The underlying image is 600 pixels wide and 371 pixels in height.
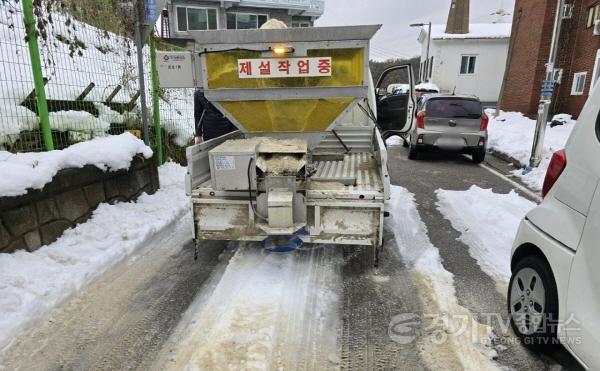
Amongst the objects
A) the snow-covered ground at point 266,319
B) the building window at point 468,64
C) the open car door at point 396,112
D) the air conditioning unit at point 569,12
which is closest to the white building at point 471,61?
the building window at point 468,64

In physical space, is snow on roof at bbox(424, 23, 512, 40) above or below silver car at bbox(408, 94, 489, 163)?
above

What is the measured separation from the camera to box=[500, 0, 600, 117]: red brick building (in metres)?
16.0

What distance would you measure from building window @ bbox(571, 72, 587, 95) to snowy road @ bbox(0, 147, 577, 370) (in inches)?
628

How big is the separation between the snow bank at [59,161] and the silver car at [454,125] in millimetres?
7196

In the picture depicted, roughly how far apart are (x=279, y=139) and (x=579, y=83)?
1762 cm

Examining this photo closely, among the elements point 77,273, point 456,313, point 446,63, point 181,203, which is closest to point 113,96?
point 181,203

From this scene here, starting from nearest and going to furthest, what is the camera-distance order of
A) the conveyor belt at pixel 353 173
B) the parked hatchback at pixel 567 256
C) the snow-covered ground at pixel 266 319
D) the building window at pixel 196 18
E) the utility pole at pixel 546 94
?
the parked hatchback at pixel 567 256 → the snow-covered ground at pixel 266 319 → the conveyor belt at pixel 353 173 → the utility pole at pixel 546 94 → the building window at pixel 196 18

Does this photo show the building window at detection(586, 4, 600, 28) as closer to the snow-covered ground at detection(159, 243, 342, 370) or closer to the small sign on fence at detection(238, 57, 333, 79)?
the small sign on fence at detection(238, 57, 333, 79)

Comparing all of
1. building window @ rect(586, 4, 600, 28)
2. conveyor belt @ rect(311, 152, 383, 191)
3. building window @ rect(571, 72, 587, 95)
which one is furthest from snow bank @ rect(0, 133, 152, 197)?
building window @ rect(586, 4, 600, 28)

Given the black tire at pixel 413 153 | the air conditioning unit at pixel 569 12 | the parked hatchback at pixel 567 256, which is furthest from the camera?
the air conditioning unit at pixel 569 12

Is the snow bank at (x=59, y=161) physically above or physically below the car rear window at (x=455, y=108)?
below

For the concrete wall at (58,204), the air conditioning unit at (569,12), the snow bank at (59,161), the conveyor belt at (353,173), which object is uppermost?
the air conditioning unit at (569,12)

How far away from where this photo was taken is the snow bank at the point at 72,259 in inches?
118

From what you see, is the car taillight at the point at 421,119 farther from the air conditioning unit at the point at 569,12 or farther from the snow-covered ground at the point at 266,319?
the air conditioning unit at the point at 569,12
